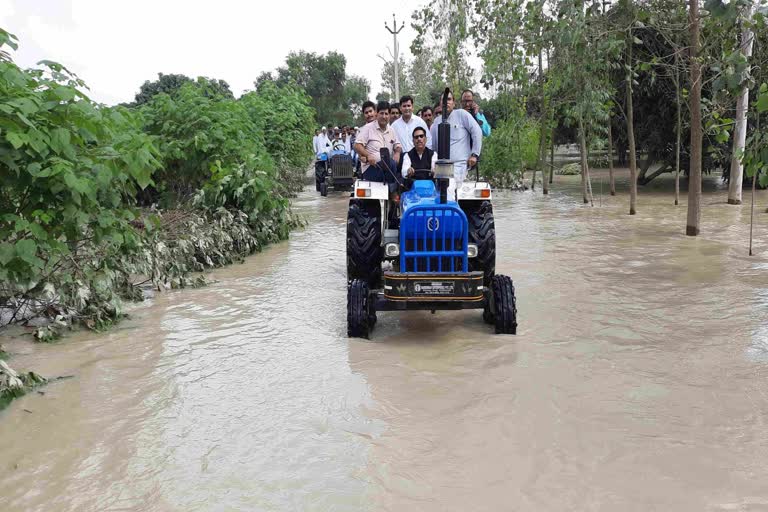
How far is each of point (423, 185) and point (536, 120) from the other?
18.5 m

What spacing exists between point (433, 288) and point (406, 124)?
387 centimetres

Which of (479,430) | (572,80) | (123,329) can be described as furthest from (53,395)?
(572,80)

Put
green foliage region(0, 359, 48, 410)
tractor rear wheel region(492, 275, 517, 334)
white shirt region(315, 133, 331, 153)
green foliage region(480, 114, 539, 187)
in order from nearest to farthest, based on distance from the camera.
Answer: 1. green foliage region(0, 359, 48, 410)
2. tractor rear wheel region(492, 275, 517, 334)
3. green foliage region(480, 114, 539, 187)
4. white shirt region(315, 133, 331, 153)

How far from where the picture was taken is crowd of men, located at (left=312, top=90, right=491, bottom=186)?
7531 millimetres

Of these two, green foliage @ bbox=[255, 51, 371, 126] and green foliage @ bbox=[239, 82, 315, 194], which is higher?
green foliage @ bbox=[255, 51, 371, 126]

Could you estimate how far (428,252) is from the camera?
6.50 meters

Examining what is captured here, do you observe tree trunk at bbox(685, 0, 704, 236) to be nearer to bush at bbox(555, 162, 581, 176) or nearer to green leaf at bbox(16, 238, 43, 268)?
green leaf at bbox(16, 238, 43, 268)

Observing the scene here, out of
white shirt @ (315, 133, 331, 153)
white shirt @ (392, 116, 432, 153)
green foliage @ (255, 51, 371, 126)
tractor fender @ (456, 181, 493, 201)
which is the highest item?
green foliage @ (255, 51, 371, 126)

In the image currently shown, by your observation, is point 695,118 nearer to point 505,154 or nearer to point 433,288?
point 433,288

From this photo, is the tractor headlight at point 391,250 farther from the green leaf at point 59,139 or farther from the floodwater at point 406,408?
the green leaf at point 59,139

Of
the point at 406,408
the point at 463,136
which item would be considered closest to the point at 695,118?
the point at 463,136

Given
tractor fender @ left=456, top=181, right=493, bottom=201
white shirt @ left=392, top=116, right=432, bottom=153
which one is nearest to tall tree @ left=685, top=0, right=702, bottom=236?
white shirt @ left=392, top=116, right=432, bottom=153

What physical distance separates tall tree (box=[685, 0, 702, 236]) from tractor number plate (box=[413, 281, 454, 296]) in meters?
7.74

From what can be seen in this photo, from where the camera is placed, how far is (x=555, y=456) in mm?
4281
